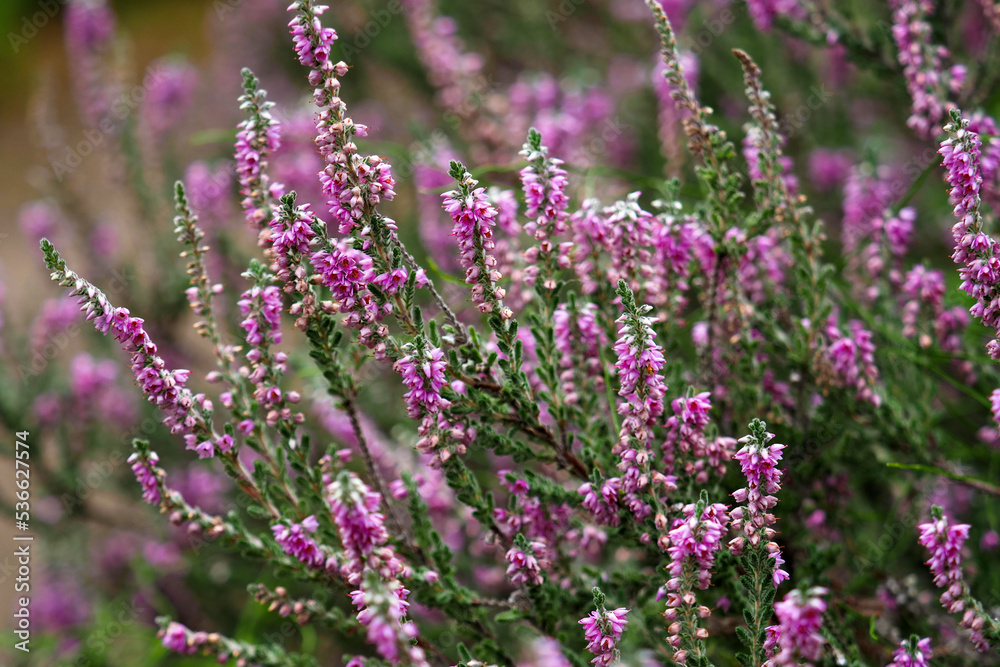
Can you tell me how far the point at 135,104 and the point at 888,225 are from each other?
3.60m

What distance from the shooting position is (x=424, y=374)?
1.39 metres

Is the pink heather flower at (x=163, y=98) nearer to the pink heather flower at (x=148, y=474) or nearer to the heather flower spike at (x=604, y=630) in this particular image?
the pink heather flower at (x=148, y=474)

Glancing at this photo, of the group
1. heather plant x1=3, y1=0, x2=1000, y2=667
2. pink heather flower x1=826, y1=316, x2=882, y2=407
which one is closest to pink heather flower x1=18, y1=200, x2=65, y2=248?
heather plant x1=3, y1=0, x2=1000, y2=667

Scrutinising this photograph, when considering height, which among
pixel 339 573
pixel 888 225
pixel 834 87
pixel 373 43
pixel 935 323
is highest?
pixel 373 43

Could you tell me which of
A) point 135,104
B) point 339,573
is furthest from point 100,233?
point 339,573

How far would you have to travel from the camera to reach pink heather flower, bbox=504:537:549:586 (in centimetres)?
152

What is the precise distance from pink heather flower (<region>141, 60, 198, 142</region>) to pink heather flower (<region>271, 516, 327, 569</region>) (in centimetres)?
333

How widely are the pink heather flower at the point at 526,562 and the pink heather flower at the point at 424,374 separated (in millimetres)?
343

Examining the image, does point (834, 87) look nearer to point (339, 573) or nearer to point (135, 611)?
point (339, 573)

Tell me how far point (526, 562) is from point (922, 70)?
1669 mm

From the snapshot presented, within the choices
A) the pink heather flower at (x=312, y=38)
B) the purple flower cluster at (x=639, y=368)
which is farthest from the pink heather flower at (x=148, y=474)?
the purple flower cluster at (x=639, y=368)

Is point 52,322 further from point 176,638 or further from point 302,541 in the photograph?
point 302,541

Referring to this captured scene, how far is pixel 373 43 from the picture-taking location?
15.4 ft

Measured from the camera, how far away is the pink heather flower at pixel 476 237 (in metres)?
1.41
